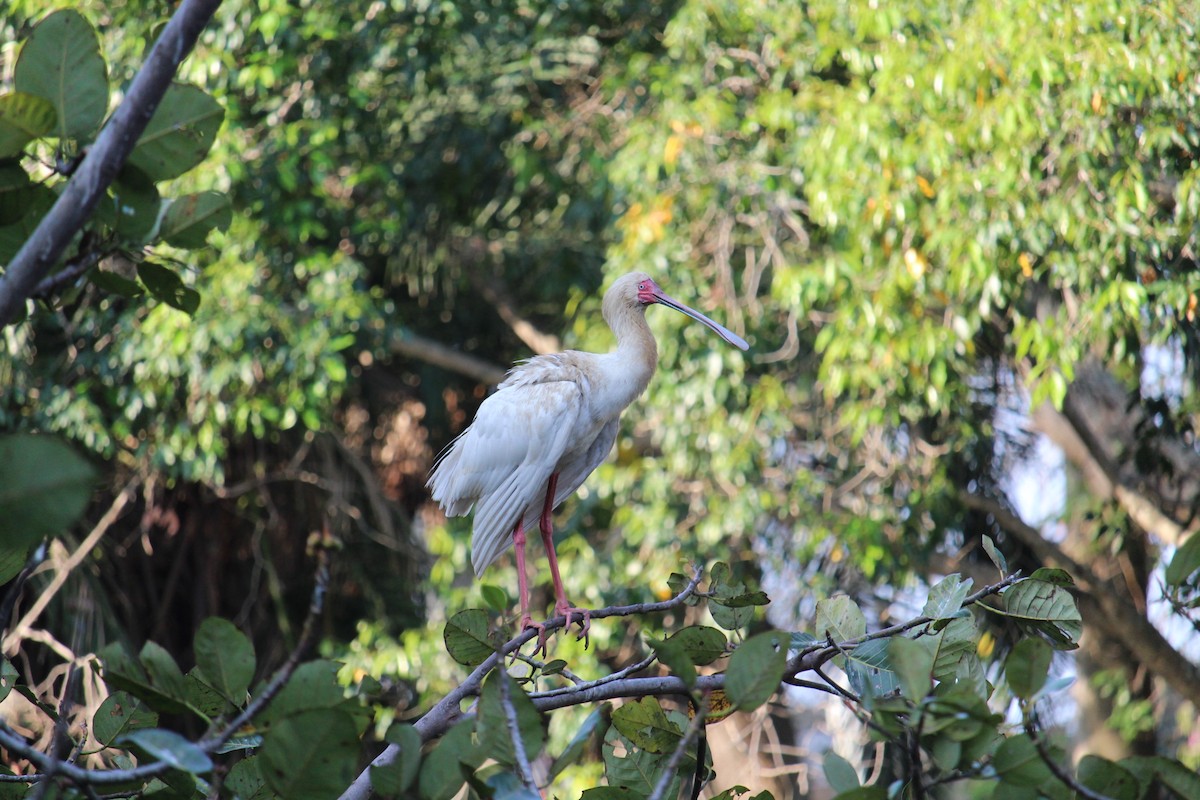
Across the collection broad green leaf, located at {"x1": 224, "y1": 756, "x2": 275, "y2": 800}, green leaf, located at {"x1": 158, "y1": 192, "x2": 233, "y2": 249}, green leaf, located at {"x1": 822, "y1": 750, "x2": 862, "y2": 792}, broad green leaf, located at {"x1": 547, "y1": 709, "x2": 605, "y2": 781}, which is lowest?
broad green leaf, located at {"x1": 224, "y1": 756, "x2": 275, "y2": 800}

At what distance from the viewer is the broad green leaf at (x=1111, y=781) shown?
2062mm

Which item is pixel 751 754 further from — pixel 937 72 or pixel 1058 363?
pixel 937 72

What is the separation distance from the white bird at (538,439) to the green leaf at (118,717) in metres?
1.31

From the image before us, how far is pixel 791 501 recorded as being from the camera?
6.11m

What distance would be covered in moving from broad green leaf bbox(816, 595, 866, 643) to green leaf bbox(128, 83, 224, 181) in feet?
4.83

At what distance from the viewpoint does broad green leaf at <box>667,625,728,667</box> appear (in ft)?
8.04

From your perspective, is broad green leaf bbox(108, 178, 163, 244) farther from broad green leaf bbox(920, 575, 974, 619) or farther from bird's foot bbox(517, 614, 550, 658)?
broad green leaf bbox(920, 575, 974, 619)

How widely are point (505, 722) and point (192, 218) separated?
1.09 m

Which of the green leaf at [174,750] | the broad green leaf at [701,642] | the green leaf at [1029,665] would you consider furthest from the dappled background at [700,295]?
the green leaf at [174,750]

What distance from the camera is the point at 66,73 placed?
2072 mm

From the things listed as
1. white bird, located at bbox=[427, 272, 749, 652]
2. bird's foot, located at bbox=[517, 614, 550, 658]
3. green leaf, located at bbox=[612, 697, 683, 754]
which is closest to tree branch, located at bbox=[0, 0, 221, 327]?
green leaf, located at bbox=[612, 697, 683, 754]

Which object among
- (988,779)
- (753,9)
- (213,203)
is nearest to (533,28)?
(753,9)

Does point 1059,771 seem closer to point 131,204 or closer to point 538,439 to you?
point 131,204

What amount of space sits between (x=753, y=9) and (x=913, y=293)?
1613 mm
